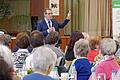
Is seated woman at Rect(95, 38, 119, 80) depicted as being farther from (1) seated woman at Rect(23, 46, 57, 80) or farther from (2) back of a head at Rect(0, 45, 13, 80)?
(2) back of a head at Rect(0, 45, 13, 80)

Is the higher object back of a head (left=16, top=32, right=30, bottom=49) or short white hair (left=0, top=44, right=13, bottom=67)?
short white hair (left=0, top=44, right=13, bottom=67)

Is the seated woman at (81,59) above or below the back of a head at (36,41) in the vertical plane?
below

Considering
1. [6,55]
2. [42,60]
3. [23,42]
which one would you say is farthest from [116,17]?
[6,55]

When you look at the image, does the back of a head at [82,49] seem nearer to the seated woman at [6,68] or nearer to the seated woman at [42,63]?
the seated woman at [42,63]

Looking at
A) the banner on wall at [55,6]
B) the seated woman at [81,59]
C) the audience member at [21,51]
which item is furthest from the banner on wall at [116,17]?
the seated woman at [81,59]

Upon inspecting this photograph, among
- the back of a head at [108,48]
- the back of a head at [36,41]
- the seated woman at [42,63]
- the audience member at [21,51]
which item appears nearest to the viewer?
the seated woman at [42,63]

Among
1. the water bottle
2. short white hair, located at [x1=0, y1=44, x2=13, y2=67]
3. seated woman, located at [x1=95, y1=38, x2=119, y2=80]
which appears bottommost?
the water bottle

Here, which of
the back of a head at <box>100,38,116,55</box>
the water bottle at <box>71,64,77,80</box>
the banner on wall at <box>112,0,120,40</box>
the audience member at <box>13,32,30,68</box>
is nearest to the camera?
the back of a head at <box>100,38,116,55</box>

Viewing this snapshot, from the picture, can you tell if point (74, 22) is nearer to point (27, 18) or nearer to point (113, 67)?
point (27, 18)

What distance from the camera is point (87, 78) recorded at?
4.60 m

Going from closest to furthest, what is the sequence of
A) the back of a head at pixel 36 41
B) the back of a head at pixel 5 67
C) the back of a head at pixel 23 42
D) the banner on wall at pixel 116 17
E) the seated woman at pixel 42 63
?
the back of a head at pixel 5 67, the seated woman at pixel 42 63, the back of a head at pixel 36 41, the back of a head at pixel 23 42, the banner on wall at pixel 116 17

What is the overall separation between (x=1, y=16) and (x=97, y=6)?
4136 millimetres

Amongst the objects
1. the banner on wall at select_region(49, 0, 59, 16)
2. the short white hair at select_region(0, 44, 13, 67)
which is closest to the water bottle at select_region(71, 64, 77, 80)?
the short white hair at select_region(0, 44, 13, 67)

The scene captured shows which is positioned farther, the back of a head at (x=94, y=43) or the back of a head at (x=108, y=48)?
the back of a head at (x=94, y=43)
